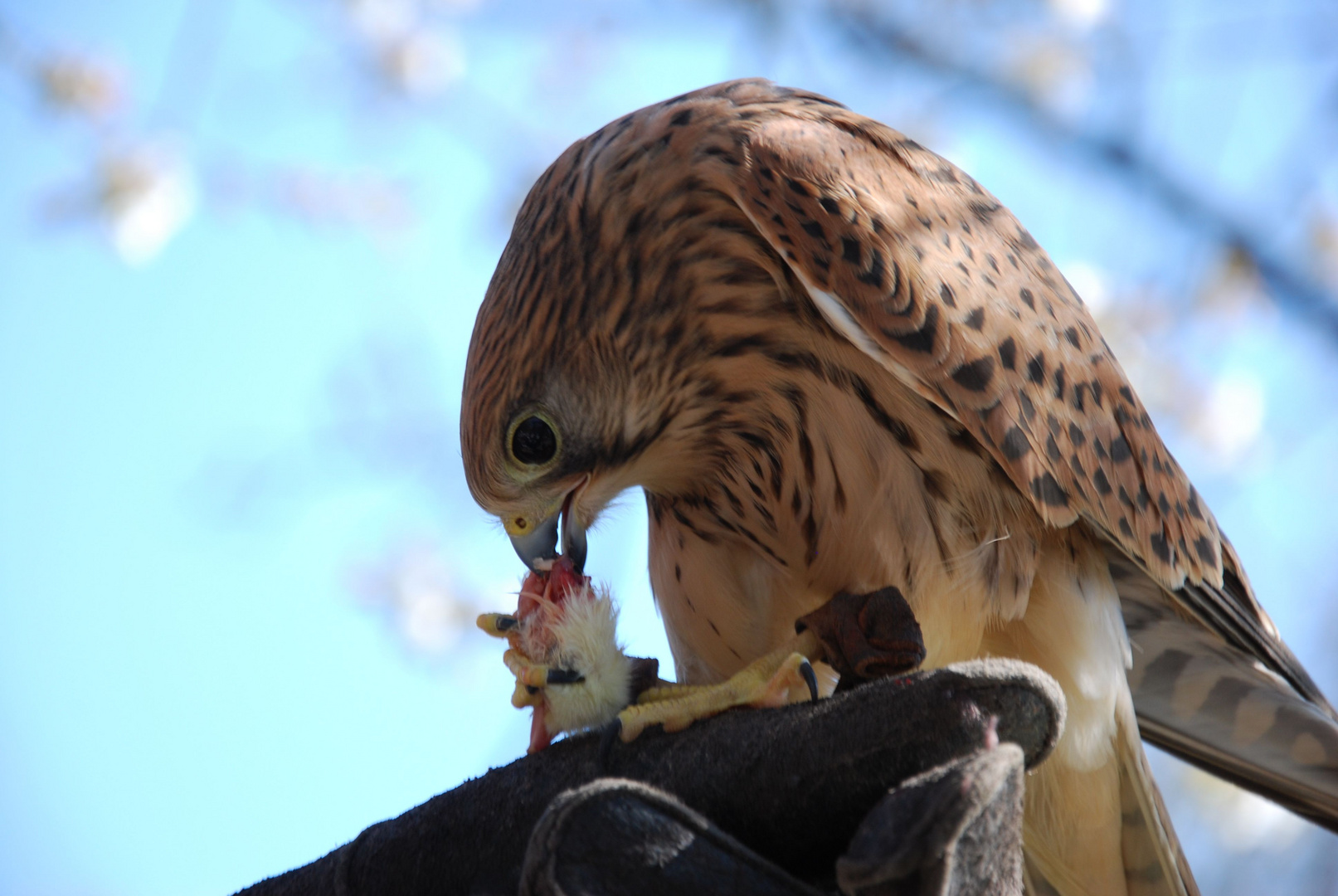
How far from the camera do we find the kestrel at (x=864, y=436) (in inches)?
76.2

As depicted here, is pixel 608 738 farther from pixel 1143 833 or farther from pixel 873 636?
pixel 1143 833

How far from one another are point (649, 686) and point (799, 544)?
0.51 metres

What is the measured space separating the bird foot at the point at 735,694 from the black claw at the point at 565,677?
9 cm

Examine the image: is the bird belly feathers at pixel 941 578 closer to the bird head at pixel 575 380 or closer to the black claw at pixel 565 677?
the bird head at pixel 575 380

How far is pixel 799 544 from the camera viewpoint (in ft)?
6.91

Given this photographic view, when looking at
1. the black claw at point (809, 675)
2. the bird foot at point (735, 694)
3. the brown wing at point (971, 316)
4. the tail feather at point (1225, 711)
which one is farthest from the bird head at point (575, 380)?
the tail feather at point (1225, 711)

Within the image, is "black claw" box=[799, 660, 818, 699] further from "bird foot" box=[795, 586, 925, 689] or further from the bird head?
the bird head

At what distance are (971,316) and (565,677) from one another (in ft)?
3.15

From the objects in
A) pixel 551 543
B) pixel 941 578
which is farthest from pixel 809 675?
pixel 551 543

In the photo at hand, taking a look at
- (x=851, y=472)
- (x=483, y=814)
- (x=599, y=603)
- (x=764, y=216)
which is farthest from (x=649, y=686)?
(x=764, y=216)

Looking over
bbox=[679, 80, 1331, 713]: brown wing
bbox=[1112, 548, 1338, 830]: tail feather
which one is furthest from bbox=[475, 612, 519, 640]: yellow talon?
bbox=[1112, 548, 1338, 830]: tail feather

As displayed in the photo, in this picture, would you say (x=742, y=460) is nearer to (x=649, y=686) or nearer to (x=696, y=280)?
(x=696, y=280)

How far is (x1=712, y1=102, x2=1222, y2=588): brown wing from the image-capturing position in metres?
1.85

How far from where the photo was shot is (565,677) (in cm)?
165
